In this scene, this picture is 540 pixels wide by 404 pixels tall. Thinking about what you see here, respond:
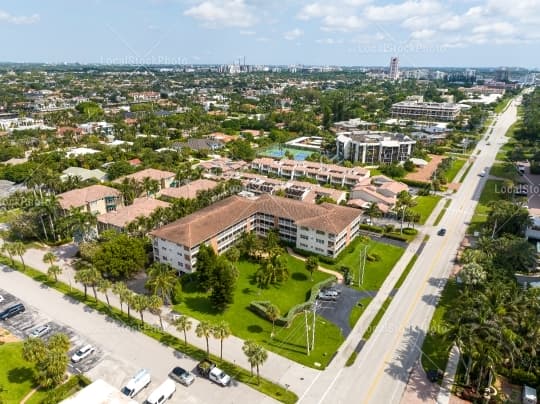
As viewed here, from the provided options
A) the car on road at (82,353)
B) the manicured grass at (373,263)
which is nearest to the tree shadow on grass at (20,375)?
the car on road at (82,353)

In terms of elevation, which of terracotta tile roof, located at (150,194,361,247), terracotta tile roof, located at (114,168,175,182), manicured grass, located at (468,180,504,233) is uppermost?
terracotta tile roof, located at (150,194,361,247)

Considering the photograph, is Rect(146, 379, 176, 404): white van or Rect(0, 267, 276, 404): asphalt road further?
Rect(0, 267, 276, 404): asphalt road

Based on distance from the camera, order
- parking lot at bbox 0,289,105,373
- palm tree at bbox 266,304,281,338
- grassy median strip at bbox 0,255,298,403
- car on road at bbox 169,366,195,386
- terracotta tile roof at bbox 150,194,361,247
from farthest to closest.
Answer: terracotta tile roof at bbox 150,194,361,247 < palm tree at bbox 266,304,281,338 < parking lot at bbox 0,289,105,373 < car on road at bbox 169,366,195,386 < grassy median strip at bbox 0,255,298,403

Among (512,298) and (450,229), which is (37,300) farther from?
(450,229)

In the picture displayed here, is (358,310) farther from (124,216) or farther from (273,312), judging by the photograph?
(124,216)

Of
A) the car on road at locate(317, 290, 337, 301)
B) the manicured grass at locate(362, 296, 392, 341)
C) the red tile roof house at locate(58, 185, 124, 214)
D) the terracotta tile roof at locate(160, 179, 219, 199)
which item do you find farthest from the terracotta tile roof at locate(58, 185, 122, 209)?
the manicured grass at locate(362, 296, 392, 341)

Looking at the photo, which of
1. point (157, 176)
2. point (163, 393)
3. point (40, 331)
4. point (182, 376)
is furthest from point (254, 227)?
point (163, 393)

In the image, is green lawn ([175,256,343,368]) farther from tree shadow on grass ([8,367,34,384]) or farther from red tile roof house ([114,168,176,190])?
red tile roof house ([114,168,176,190])
